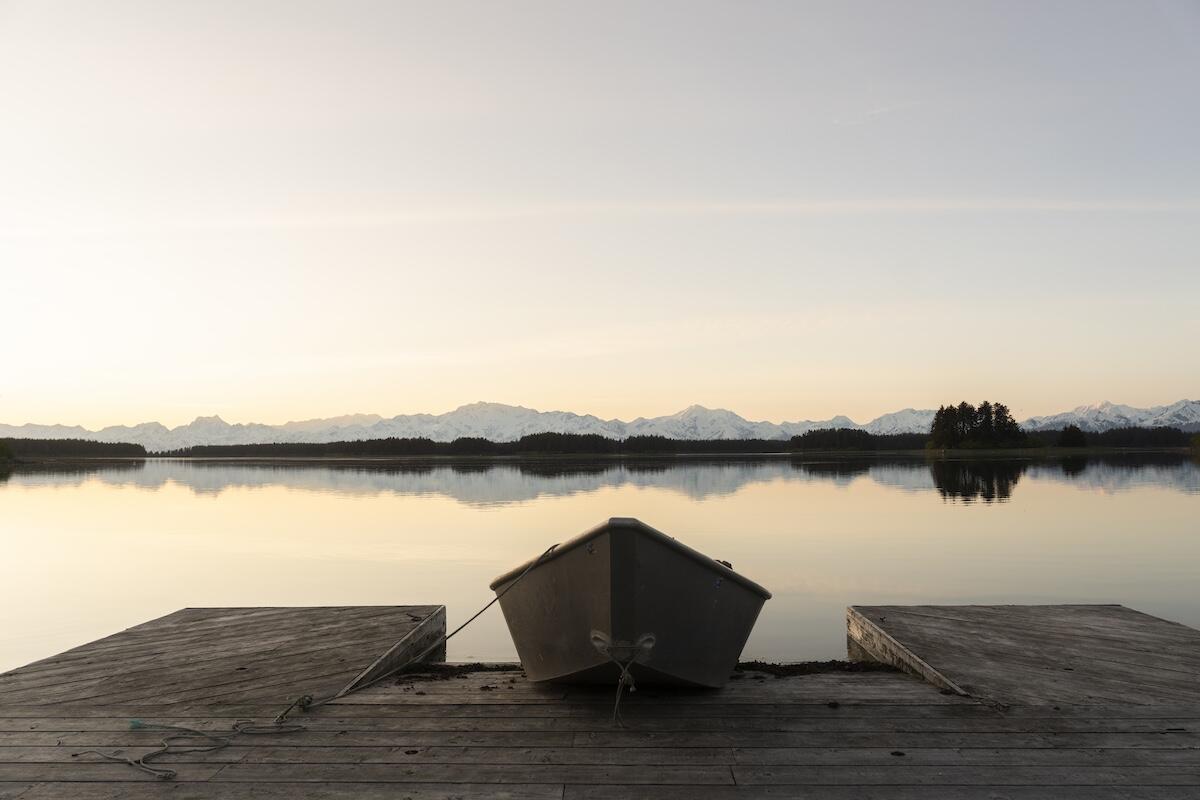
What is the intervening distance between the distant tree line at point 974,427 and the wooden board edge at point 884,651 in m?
125

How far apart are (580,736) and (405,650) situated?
3463mm

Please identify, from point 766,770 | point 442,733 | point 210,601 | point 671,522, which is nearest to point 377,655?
point 442,733

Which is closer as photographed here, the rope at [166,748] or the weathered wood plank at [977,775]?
the weathered wood plank at [977,775]

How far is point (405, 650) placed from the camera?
327 inches

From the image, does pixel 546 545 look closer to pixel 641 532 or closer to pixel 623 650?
pixel 623 650

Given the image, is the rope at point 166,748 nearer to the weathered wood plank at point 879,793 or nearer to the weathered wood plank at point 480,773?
the weathered wood plank at point 480,773

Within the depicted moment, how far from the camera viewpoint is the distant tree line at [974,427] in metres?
125

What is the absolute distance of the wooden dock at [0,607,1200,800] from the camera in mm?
4637

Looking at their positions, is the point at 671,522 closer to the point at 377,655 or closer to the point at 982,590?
the point at 982,590

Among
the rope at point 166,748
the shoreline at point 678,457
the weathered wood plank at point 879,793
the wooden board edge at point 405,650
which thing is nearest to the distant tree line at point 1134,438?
the shoreline at point 678,457

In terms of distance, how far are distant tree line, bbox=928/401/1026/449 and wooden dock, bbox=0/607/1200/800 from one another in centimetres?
12718

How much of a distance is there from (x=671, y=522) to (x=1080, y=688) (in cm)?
2082

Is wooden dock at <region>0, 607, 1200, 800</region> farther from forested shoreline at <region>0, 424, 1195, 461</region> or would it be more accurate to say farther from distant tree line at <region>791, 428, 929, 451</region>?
distant tree line at <region>791, 428, 929, 451</region>

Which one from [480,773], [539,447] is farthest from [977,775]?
[539,447]
